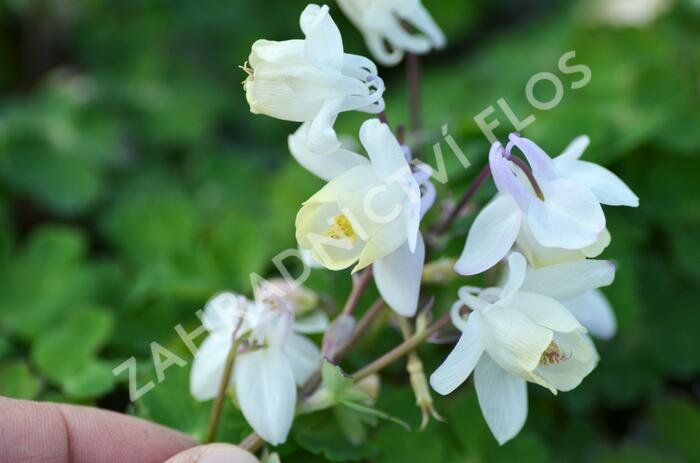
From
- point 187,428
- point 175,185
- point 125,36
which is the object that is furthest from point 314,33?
point 125,36

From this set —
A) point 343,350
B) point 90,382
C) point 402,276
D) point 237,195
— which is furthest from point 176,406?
point 237,195

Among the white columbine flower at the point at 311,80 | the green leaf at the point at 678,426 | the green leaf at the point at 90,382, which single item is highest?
the white columbine flower at the point at 311,80

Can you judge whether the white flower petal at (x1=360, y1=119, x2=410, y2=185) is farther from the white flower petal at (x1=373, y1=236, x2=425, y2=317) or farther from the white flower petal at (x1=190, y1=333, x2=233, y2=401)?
the white flower petal at (x1=190, y1=333, x2=233, y2=401)

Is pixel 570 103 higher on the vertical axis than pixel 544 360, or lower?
lower

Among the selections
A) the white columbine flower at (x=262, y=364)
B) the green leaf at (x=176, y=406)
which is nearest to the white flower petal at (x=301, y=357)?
the white columbine flower at (x=262, y=364)

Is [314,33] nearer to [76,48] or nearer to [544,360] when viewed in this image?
[544,360]

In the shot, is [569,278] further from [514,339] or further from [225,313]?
[225,313]

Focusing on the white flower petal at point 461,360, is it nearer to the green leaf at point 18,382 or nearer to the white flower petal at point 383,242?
the white flower petal at point 383,242
